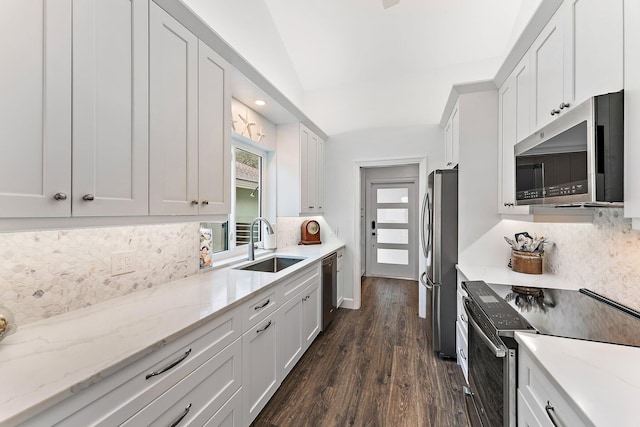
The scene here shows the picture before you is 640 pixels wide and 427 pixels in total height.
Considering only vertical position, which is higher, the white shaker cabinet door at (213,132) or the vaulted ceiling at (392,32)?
the vaulted ceiling at (392,32)

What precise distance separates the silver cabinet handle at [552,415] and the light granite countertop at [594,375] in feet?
0.37

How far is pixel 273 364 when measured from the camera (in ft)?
6.15

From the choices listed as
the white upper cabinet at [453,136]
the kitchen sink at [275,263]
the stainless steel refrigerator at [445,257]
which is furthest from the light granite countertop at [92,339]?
the white upper cabinet at [453,136]

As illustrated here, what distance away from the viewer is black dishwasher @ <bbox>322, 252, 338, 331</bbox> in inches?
114

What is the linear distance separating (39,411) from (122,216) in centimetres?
70

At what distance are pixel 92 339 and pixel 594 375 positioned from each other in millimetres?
1677

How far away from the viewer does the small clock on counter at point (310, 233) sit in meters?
3.64

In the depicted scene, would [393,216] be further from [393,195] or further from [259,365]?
[259,365]

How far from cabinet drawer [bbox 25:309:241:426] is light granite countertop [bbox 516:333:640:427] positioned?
1306 millimetres

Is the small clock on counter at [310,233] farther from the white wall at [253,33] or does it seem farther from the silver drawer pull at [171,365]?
the silver drawer pull at [171,365]

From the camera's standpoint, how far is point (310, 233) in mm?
3662

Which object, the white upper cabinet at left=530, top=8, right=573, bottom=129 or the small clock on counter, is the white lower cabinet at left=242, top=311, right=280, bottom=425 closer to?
the small clock on counter

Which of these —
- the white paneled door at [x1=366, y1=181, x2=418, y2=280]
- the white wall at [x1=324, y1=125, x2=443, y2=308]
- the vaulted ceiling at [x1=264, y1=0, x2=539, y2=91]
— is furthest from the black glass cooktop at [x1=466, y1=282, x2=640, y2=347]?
the white paneled door at [x1=366, y1=181, x2=418, y2=280]

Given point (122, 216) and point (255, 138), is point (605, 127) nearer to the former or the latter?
point (122, 216)
